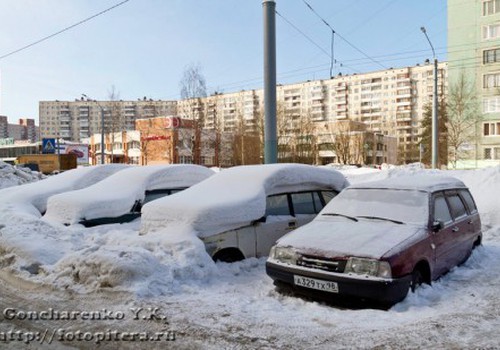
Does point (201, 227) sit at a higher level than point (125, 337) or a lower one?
higher

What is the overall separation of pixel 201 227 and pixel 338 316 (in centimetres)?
244

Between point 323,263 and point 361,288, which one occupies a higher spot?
point 323,263

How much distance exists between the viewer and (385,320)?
4.16m

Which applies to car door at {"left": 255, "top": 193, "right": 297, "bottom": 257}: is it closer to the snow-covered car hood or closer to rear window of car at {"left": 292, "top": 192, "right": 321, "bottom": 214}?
rear window of car at {"left": 292, "top": 192, "right": 321, "bottom": 214}

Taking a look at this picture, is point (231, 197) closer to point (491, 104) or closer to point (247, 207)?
point (247, 207)

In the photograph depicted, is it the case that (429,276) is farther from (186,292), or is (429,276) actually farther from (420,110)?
(420,110)

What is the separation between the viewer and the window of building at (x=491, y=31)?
45375 mm

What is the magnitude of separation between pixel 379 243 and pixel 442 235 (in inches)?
49.8

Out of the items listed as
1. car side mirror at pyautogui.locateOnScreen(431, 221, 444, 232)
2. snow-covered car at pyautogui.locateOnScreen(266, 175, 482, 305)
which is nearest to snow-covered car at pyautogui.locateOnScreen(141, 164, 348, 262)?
snow-covered car at pyautogui.locateOnScreen(266, 175, 482, 305)

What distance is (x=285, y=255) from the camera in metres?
5.05

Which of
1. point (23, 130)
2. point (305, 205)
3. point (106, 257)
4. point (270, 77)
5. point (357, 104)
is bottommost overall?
point (106, 257)

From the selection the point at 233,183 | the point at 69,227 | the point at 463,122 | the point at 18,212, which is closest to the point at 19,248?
the point at 69,227

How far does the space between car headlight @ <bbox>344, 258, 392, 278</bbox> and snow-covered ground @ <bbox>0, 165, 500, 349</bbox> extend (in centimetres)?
40

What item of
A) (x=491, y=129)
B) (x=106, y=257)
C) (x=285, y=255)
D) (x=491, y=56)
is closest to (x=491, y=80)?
(x=491, y=56)
